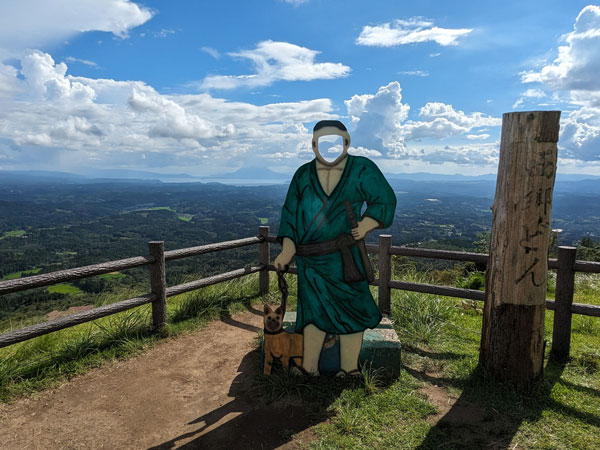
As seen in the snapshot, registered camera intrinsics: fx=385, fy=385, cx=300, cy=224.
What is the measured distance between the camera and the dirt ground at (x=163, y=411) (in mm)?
3084

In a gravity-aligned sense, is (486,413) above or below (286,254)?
below

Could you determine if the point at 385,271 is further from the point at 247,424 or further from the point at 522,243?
the point at 247,424

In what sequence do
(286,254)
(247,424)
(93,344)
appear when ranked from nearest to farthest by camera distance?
(247,424)
(286,254)
(93,344)

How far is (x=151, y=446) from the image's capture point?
3.03 m

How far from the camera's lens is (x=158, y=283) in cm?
517

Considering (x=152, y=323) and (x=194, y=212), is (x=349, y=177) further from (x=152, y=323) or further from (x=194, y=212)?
(x=194, y=212)

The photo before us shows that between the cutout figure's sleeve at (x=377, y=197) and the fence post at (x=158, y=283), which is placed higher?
the cutout figure's sleeve at (x=377, y=197)

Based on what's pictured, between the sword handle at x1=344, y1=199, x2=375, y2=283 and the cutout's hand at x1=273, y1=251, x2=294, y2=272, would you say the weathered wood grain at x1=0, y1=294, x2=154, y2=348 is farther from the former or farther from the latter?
the sword handle at x1=344, y1=199, x2=375, y2=283

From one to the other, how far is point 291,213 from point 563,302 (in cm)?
320

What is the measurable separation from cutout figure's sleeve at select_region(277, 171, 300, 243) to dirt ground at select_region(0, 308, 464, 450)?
1561 mm

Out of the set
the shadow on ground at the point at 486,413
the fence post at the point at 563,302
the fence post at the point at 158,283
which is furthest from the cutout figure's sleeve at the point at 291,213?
the fence post at the point at 563,302

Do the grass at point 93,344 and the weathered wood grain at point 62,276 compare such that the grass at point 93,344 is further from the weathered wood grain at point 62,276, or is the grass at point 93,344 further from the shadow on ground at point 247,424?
the shadow on ground at point 247,424

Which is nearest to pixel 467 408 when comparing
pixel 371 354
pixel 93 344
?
pixel 371 354

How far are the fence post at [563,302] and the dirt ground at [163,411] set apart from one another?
170cm
